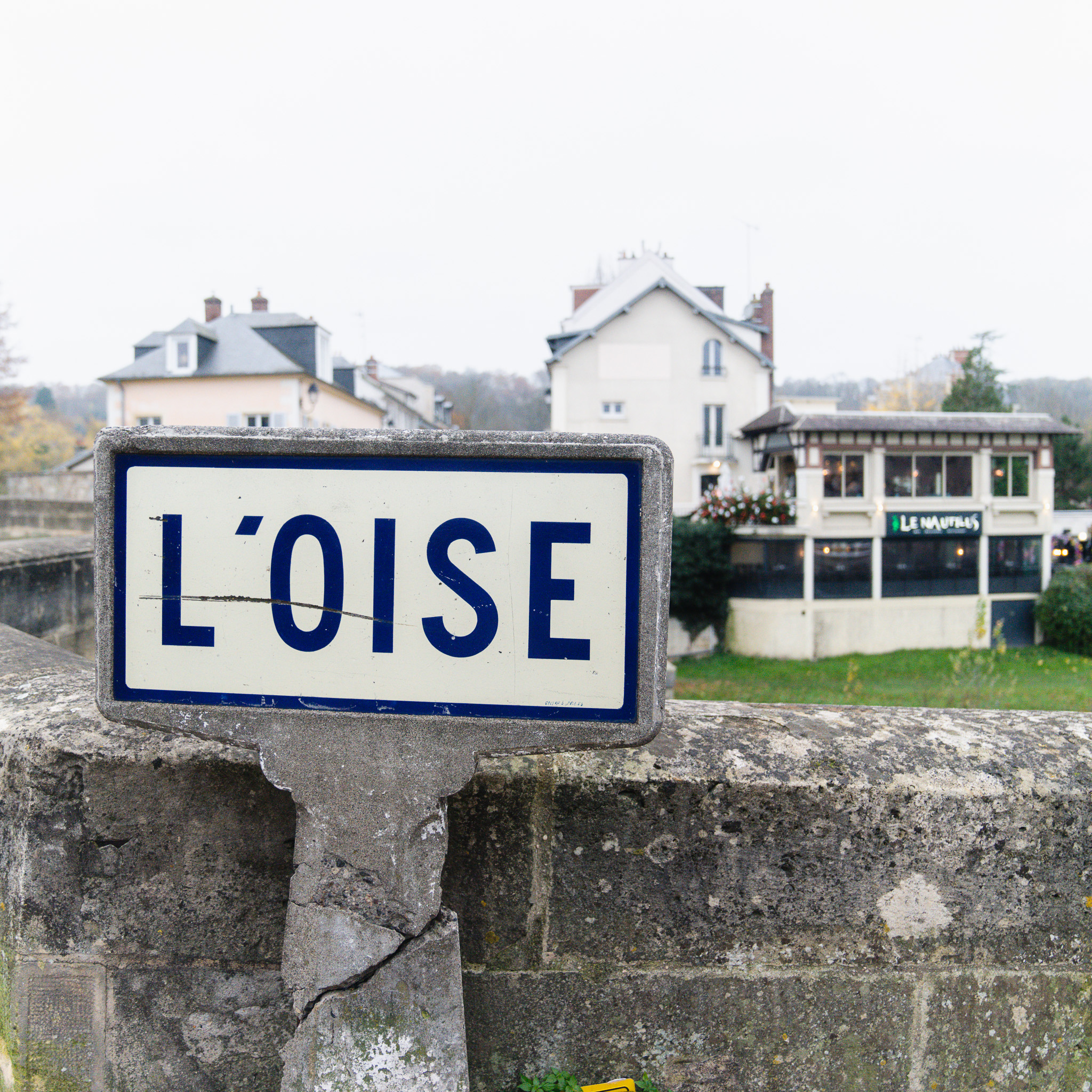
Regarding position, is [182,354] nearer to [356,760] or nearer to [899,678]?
[899,678]

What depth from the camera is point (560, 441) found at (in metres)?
1.20

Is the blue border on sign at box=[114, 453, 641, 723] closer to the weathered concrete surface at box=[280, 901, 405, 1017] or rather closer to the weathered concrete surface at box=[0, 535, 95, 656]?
the weathered concrete surface at box=[280, 901, 405, 1017]

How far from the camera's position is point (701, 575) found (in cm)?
2694

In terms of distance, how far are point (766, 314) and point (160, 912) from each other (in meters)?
38.1

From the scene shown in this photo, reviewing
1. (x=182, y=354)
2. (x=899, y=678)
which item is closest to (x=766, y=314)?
(x=899, y=678)

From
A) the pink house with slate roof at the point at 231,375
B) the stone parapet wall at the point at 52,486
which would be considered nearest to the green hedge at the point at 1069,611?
the pink house with slate roof at the point at 231,375

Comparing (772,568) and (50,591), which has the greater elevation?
(50,591)

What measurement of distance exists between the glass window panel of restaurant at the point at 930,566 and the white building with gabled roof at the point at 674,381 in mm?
6871

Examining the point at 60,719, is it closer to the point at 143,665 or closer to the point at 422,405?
the point at 143,665

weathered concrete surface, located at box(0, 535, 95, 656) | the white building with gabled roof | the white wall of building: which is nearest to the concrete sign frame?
weathered concrete surface, located at box(0, 535, 95, 656)

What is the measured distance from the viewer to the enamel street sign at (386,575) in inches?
47.8

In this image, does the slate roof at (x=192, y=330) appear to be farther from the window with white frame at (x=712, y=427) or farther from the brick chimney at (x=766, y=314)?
the brick chimney at (x=766, y=314)

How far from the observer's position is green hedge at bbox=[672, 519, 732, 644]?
2670cm

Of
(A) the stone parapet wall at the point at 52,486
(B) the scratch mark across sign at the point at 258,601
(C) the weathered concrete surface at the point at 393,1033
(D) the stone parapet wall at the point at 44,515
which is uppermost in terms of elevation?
(A) the stone parapet wall at the point at 52,486
